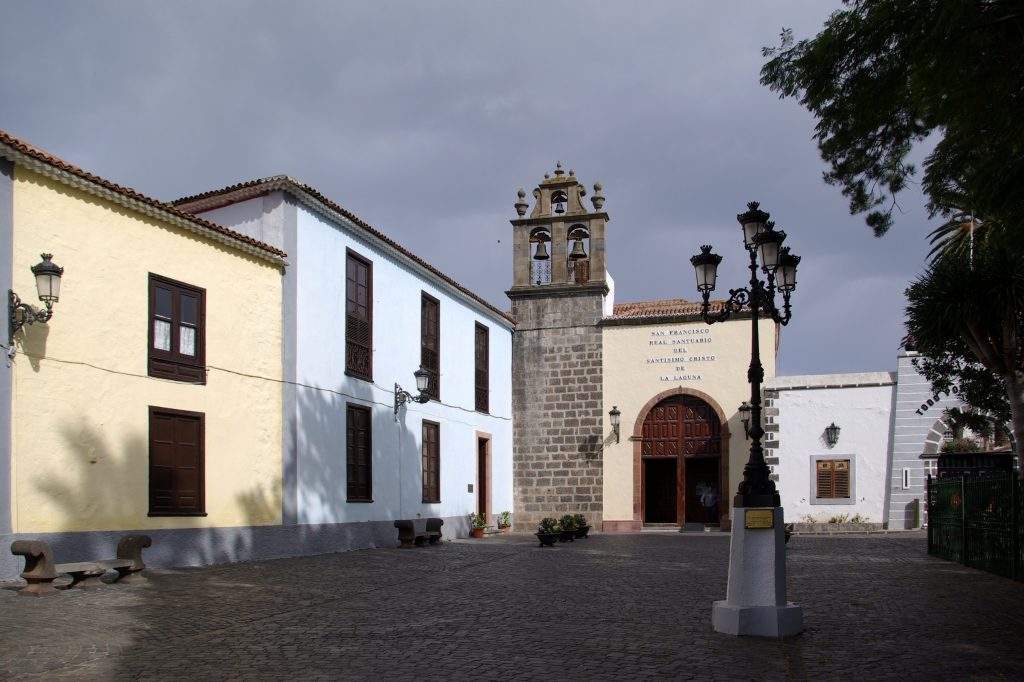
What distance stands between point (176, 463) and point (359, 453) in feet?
15.6

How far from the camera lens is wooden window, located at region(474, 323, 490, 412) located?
79.4 feet

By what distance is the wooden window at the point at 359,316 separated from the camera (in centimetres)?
1798

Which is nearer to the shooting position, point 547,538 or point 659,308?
point 547,538

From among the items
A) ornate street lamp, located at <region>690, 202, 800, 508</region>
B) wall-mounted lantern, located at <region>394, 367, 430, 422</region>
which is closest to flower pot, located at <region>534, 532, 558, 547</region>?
wall-mounted lantern, located at <region>394, 367, 430, 422</region>

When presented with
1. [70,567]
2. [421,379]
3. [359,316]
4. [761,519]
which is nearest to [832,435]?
[421,379]

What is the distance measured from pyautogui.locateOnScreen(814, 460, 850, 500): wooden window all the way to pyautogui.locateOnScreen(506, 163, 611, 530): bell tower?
17.1ft

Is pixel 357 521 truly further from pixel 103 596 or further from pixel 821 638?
pixel 821 638

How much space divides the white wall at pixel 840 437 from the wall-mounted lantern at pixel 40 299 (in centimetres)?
1692

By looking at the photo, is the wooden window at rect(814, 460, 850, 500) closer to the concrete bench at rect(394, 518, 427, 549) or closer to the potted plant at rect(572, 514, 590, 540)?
the potted plant at rect(572, 514, 590, 540)

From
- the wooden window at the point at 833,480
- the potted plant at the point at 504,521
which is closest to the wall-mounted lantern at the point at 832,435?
the wooden window at the point at 833,480

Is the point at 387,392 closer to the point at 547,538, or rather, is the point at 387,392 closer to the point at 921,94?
the point at 547,538

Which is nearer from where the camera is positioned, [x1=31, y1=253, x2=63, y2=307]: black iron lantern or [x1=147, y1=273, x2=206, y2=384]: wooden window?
[x1=31, y1=253, x2=63, y2=307]: black iron lantern

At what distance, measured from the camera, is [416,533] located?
63.1 ft

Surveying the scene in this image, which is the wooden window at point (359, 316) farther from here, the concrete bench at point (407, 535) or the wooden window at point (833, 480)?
the wooden window at point (833, 480)
